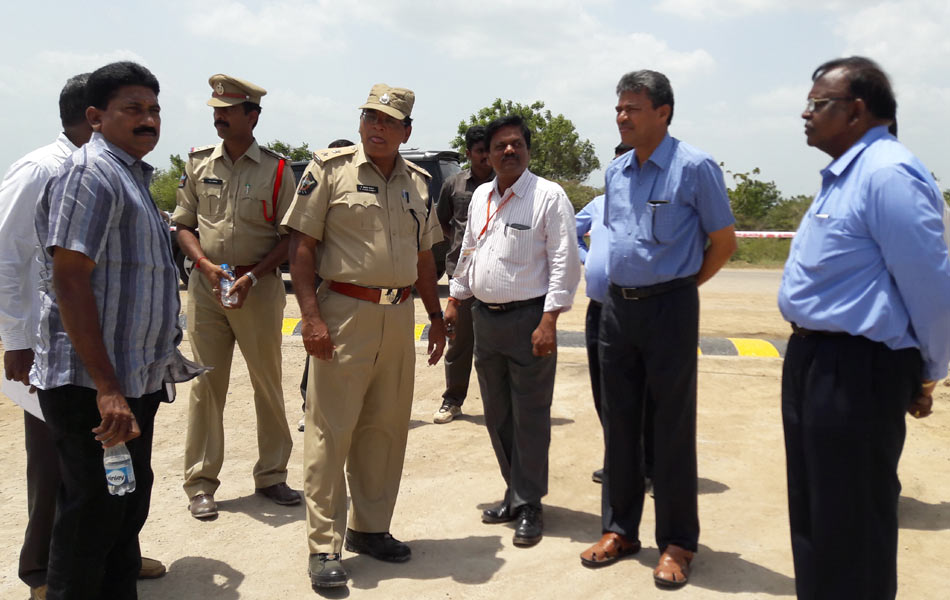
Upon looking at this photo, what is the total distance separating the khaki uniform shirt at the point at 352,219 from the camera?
3.60 m

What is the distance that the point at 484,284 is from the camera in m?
4.06

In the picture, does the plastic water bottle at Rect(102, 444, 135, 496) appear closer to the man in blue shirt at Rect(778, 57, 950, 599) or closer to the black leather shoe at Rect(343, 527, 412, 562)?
the black leather shoe at Rect(343, 527, 412, 562)

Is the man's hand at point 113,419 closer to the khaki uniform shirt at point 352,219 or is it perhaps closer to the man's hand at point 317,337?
the man's hand at point 317,337

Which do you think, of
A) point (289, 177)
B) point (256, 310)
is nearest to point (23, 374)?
point (256, 310)

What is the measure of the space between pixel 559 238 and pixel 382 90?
1.08 m

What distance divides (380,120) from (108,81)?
3.84 ft

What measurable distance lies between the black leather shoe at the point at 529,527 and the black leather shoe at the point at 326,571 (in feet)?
2.94

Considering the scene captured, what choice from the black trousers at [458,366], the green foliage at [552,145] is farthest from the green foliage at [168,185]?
the black trousers at [458,366]

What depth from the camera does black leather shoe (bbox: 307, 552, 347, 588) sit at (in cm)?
349

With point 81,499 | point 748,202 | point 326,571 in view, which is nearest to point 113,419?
point 81,499

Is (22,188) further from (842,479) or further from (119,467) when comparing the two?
(842,479)

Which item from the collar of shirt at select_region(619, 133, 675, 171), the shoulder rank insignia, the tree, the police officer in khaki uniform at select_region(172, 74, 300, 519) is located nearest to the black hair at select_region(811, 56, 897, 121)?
the collar of shirt at select_region(619, 133, 675, 171)

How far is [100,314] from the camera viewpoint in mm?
2707

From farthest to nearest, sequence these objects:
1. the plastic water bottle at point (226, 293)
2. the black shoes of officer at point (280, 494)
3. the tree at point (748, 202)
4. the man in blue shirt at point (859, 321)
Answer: the tree at point (748, 202), the black shoes of officer at point (280, 494), the plastic water bottle at point (226, 293), the man in blue shirt at point (859, 321)
